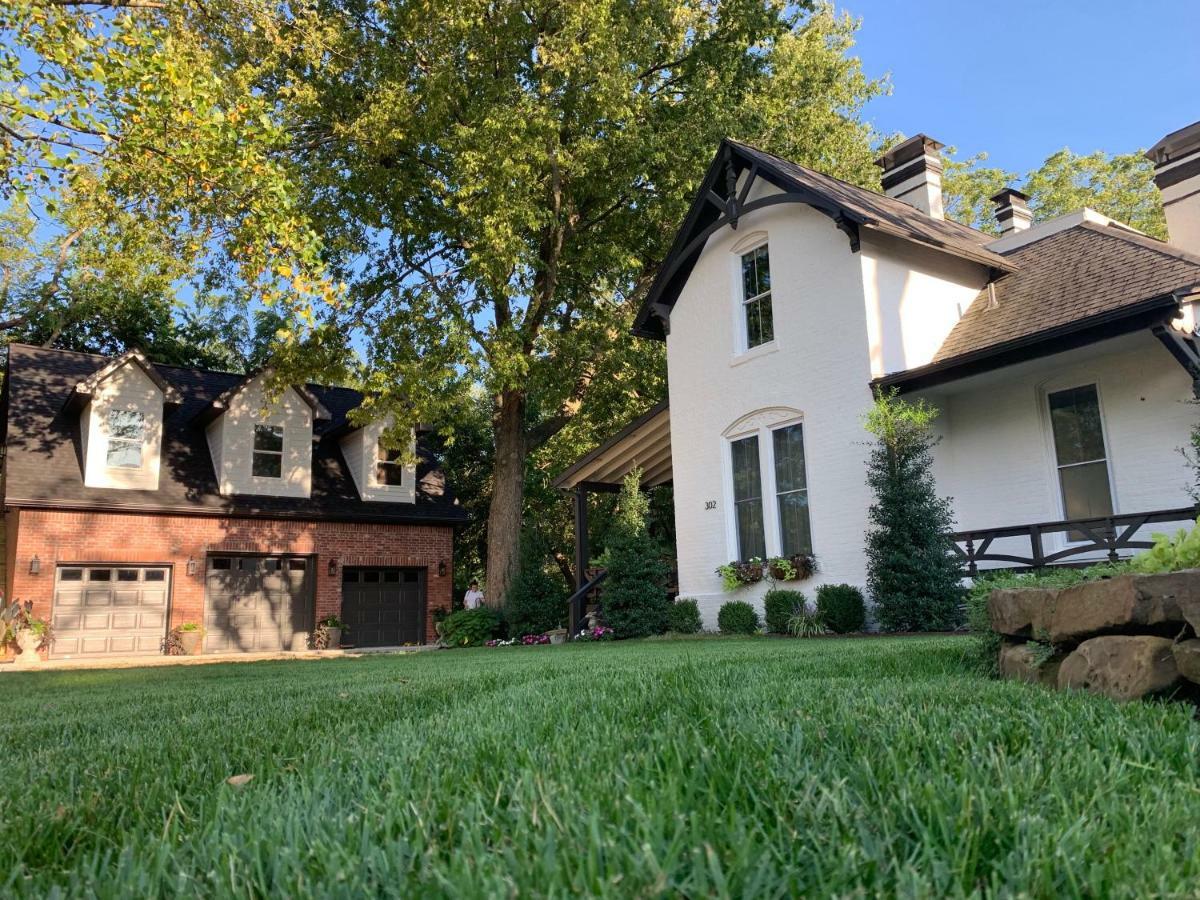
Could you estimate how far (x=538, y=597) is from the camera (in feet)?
57.5

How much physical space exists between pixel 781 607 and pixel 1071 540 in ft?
12.6

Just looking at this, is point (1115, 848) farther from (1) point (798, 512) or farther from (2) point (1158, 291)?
(1) point (798, 512)

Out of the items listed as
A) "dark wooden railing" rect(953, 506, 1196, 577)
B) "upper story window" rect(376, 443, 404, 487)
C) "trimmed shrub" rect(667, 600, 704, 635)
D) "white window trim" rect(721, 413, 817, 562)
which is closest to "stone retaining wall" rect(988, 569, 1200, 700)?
"dark wooden railing" rect(953, 506, 1196, 577)

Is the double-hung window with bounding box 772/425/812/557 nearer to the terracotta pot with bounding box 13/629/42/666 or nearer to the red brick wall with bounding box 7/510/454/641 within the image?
the red brick wall with bounding box 7/510/454/641

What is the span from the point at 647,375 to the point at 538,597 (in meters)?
5.21

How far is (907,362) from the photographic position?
12.1 m

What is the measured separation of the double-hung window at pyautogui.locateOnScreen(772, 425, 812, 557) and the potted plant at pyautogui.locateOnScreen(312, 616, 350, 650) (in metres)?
11.4

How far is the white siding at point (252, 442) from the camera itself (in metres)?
19.5

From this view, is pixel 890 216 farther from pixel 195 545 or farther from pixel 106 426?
Answer: pixel 106 426

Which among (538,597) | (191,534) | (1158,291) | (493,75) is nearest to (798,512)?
(1158,291)

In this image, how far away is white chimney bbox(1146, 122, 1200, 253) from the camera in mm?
14359

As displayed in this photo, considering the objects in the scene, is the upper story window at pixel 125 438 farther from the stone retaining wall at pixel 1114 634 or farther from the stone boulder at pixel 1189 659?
the stone boulder at pixel 1189 659

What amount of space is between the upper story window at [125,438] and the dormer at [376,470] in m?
4.94

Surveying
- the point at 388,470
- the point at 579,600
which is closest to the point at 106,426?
the point at 388,470
